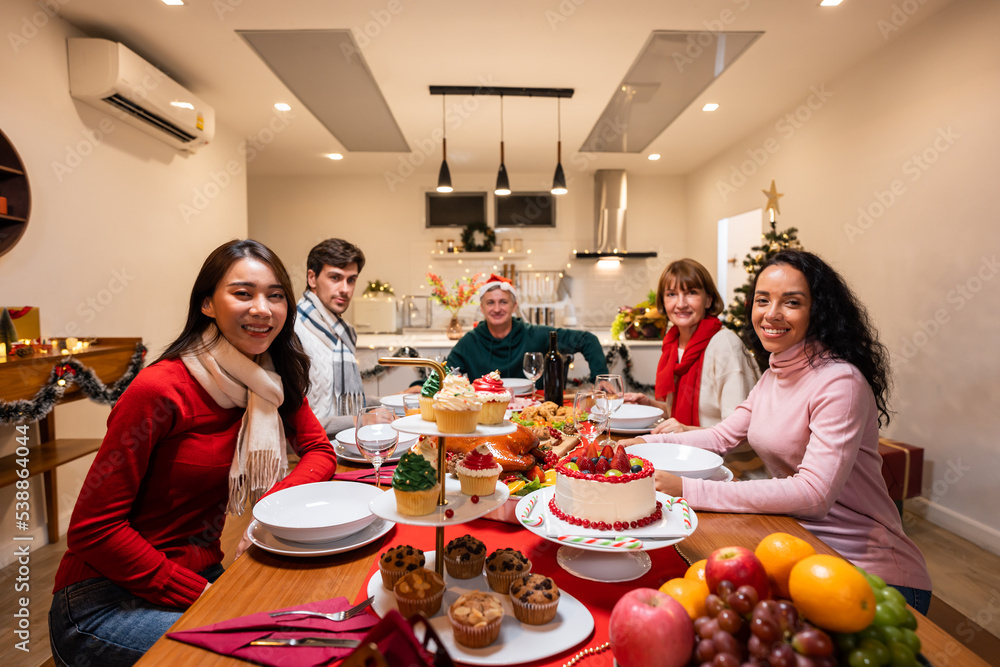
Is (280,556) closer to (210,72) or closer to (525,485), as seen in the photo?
(525,485)

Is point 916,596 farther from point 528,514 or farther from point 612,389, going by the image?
point 528,514

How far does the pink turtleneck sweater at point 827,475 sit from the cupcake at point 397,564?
66 centimetres

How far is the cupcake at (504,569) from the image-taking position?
85 cm

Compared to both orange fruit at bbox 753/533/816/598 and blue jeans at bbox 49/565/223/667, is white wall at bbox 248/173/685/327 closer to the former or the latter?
blue jeans at bbox 49/565/223/667

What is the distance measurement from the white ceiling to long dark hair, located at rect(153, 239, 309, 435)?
226 centimetres

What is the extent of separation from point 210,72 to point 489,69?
2.03 meters

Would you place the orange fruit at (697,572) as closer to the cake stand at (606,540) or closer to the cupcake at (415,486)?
the cake stand at (606,540)

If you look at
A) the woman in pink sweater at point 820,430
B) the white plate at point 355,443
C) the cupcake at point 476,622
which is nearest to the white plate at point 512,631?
the cupcake at point 476,622

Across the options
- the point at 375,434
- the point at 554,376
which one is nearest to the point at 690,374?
the point at 554,376

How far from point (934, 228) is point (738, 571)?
3.64 meters

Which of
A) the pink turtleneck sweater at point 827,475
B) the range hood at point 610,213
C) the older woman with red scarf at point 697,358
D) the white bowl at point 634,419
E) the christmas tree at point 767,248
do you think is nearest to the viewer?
the pink turtleneck sweater at point 827,475

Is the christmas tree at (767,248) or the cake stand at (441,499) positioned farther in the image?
the christmas tree at (767,248)

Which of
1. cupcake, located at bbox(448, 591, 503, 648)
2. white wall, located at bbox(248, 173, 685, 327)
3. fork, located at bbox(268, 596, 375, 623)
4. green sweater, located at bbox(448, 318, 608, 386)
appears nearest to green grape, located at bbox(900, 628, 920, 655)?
cupcake, located at bbox(448, 591, 503, 648)

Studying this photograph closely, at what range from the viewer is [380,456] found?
1.14m
